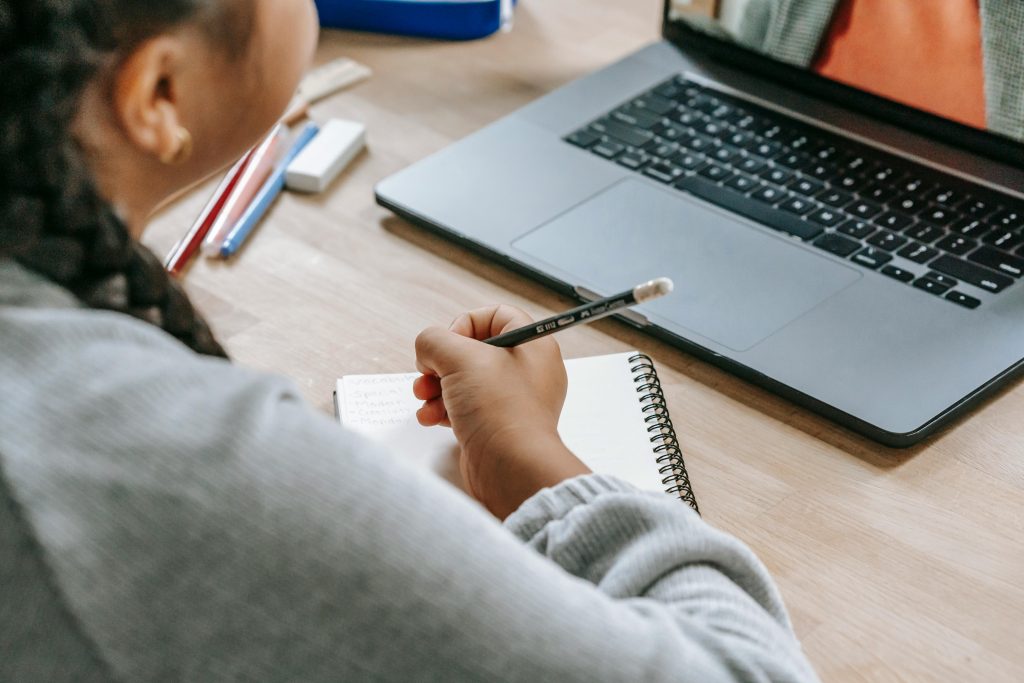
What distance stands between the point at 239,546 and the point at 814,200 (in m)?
0.61

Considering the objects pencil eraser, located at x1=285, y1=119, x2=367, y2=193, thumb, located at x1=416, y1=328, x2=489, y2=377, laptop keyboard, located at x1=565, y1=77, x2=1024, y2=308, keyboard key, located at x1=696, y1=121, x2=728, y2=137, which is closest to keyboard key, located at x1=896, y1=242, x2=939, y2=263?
laptop keyboard, located at x1=565, y1=77, x2=1024, y2=308

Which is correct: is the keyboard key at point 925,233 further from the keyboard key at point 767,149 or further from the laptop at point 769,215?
the keyboard key at point 767,149

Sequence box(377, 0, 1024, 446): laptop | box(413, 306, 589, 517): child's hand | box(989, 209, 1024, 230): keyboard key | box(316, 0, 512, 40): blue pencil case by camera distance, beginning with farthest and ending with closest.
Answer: box(316, 0, 512, 40): blue pencil case < box(989, 209, 1024, 230): keyboard key < box(377, 0, 1024, 446): laptop < box(413, 306, 589, 517): child's hand

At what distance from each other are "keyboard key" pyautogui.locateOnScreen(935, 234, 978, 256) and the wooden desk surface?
0.12 metres

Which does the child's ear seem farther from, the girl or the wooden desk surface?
the wooden desk surface

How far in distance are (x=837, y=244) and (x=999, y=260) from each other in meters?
0.11

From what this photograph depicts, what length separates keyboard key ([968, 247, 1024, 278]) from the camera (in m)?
0.82

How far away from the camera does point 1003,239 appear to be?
0.85 metres

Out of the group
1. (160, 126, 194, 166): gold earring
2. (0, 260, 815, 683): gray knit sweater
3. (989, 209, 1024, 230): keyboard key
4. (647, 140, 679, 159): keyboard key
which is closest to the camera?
(0, 260, 815, 683): gray knit sweater

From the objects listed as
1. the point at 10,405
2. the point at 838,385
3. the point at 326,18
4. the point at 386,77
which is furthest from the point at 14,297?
the point at 326,18

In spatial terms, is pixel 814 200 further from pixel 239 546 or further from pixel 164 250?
pixel 239 546

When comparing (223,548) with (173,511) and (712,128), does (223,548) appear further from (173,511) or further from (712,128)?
(712,128)

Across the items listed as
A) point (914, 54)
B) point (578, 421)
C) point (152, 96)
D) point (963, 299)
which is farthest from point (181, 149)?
point (914, 54)

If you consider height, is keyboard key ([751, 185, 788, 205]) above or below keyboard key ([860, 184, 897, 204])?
below
